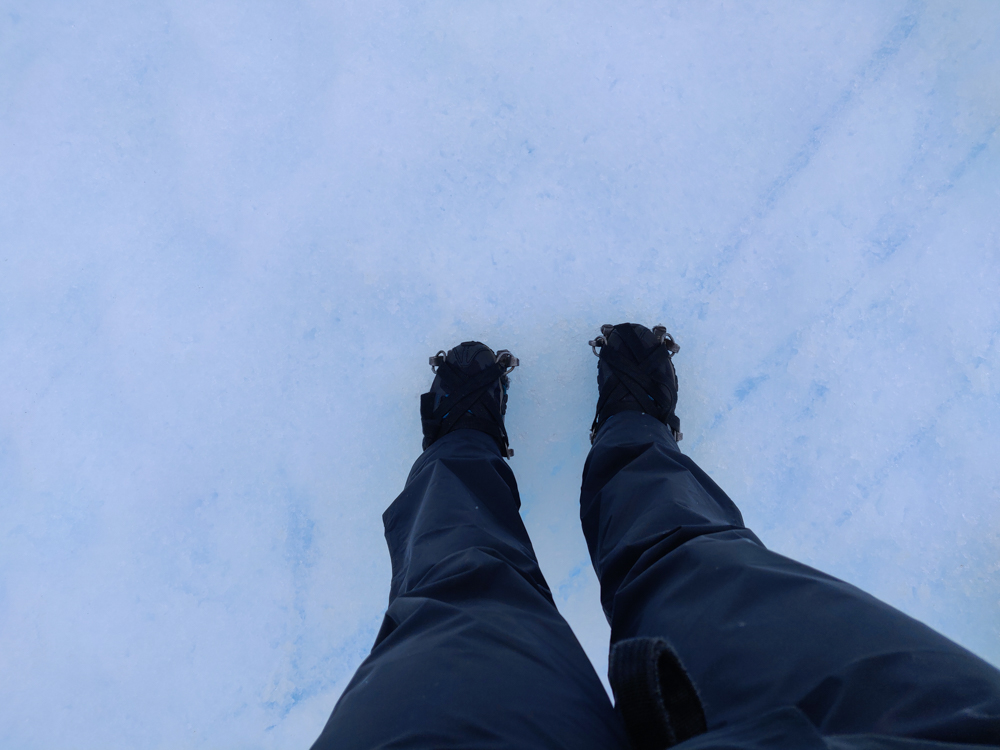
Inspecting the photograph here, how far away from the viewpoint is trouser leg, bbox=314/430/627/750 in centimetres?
41

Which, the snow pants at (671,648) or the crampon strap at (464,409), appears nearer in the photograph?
the snow pants at (671,648)

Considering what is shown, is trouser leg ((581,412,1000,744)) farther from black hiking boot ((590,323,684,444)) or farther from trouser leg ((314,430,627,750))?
black hiking boot ((590,323,684,444))

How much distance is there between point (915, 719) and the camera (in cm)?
34

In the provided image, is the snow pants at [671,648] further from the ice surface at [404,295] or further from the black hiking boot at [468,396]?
the ice surface at [404,295]

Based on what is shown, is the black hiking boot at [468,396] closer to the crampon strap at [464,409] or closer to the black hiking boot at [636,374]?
the crampon strap at [464,409]

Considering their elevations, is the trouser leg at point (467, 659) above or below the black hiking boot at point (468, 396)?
below

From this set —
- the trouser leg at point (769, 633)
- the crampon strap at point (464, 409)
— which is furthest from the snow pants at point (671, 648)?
the crampon strap at point (464, 409)

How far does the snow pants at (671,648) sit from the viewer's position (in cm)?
36

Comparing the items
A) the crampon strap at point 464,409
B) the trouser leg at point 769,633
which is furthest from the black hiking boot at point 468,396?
the trouser leg at point 769,633

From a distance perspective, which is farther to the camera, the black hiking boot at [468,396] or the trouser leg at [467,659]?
the black hiking boot at [468,396]

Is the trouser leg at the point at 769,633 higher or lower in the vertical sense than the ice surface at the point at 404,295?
lower

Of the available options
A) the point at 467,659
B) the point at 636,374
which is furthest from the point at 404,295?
the point at 467,659

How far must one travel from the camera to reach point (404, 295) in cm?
102

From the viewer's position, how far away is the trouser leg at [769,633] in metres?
0.36
